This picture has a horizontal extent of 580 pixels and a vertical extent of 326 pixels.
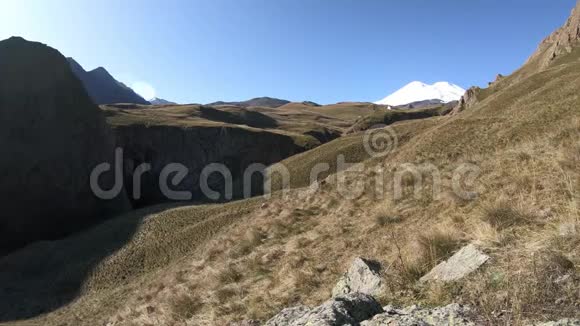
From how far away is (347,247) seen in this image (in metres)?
13.3

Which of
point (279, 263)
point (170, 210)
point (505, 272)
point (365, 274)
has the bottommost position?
point (170, 210)

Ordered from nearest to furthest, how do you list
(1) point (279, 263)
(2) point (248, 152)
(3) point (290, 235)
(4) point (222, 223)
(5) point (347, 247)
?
1. (5) point (347, 247)
2. (1) point (279, 263)
3. (3) point (290, 235)
4. (4) point (222, 223)
5. (2) point (248, 152)

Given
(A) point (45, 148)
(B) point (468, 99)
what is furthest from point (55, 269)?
(B) point (468, 99)

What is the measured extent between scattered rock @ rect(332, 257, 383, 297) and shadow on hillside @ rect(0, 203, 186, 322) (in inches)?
1389

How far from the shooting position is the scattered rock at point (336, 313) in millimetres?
5742

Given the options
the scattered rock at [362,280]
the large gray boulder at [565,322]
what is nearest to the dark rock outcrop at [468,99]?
the scattered rock at [362,280]

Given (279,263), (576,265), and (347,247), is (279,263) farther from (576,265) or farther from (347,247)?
(576,265)

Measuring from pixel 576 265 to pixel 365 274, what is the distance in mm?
3832

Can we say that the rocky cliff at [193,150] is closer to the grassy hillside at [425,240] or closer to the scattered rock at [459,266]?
the grassy hillside at [425,240]

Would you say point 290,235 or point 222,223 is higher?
point 290,235

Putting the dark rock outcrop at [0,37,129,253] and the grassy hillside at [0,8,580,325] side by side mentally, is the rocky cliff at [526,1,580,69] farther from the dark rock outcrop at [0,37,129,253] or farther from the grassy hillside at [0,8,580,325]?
the dark rock outcrop at [0,37,129,253]

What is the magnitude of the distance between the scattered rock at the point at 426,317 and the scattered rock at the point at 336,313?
31cm

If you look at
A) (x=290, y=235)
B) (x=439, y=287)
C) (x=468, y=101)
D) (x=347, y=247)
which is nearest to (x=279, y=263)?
(x=347, y=247)

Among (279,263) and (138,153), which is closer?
(279,263)
